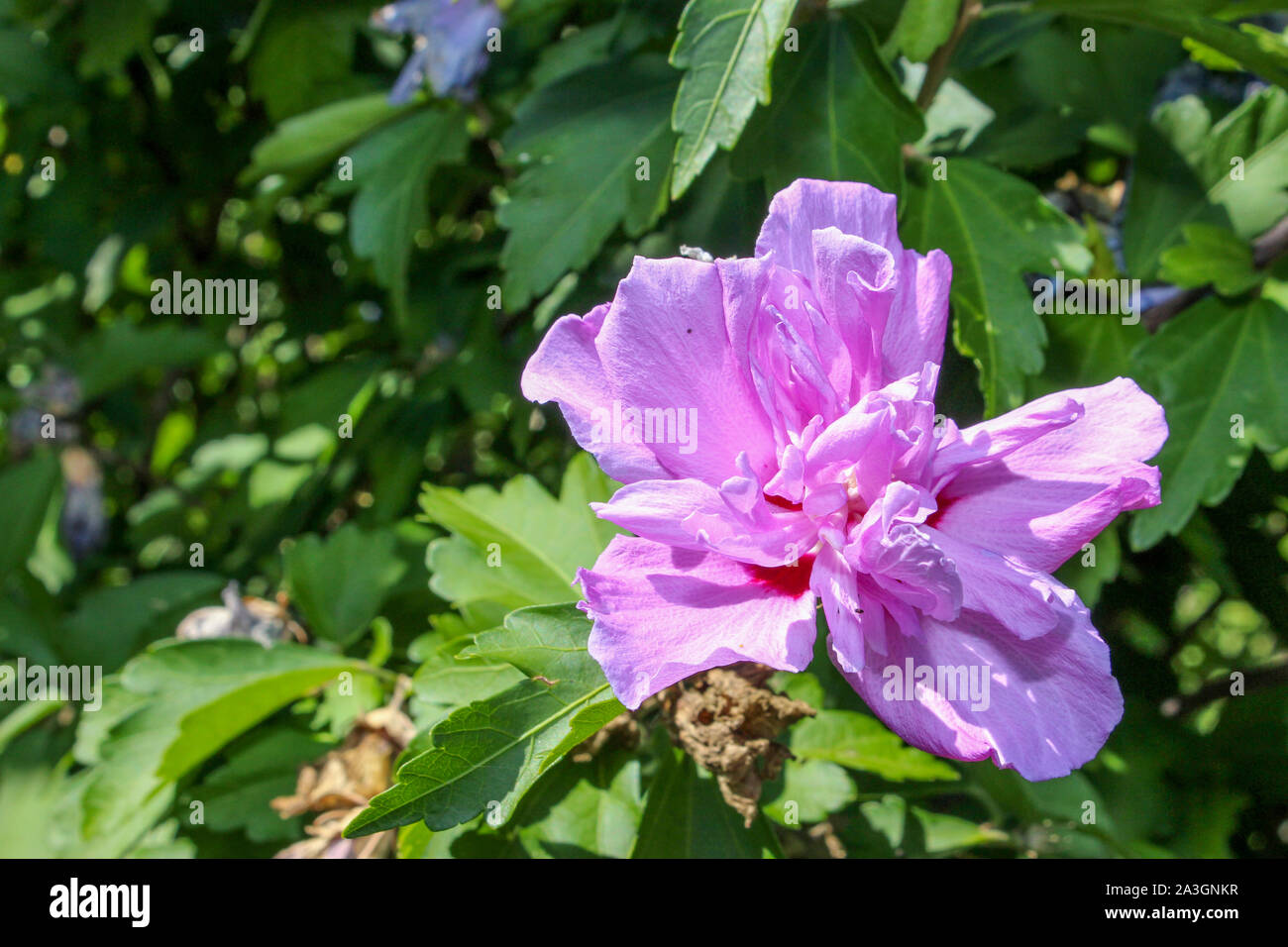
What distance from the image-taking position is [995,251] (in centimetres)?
112

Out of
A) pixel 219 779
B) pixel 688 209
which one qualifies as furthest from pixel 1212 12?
pixel 219 779

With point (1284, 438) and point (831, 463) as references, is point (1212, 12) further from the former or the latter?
point (831, 463)

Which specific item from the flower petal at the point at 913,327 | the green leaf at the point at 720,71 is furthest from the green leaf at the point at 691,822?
the green leaf at the point at 720,71

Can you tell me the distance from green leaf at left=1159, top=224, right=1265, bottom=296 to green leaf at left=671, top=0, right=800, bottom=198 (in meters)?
0.55

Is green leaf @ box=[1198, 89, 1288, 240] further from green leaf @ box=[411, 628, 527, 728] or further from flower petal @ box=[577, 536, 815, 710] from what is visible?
green leaf @ box=[411, 628, 527, 728]

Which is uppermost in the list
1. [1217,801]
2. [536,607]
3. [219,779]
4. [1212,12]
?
[1212,12]

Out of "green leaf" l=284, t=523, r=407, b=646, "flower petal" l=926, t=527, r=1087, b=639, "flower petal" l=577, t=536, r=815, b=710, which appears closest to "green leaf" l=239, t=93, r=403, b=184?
"green leaf" l=284, t=523, r=407, b=646

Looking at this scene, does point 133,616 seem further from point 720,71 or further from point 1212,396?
point 1212,396

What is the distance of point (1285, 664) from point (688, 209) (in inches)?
50.6

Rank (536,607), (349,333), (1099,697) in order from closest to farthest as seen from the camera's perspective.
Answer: (1099,697), (536,607), (349,333)

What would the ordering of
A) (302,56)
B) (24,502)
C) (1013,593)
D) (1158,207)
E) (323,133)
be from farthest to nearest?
1. (24,502)
2. (302,56)
3. (323,133)
4. (1158,207)
5. (1013,593)

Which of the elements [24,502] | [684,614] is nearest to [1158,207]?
[684,614]

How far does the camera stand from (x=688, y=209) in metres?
1.25

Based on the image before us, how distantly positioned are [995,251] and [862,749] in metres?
0.54
